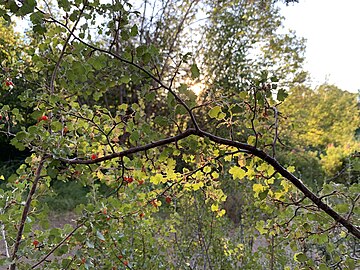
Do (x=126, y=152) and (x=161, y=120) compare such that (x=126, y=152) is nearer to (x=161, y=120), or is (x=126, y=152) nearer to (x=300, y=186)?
(x=161, y=120)

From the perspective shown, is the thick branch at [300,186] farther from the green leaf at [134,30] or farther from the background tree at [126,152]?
the green leaf at [134,30]

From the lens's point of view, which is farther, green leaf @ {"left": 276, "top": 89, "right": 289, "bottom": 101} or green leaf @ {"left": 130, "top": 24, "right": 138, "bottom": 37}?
green leaf @ {"left": 130, "top": 24, "right": 138, "bottom": 37}

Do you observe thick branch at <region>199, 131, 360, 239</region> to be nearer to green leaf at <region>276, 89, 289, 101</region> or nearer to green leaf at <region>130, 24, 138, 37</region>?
green leaf at <region>276, 89, 289, 101</region>

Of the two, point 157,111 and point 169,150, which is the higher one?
point 157,111

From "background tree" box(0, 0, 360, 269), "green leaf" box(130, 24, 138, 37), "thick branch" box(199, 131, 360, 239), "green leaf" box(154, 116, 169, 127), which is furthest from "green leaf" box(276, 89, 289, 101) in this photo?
"green leaf" box(130, 24, 138, 37)

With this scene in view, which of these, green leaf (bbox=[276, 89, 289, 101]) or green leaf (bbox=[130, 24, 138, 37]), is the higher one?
green leaf (bbox=[130, 24, 138, 37])

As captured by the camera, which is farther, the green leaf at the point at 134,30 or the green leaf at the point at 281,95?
the green leaf at the point at 134,30

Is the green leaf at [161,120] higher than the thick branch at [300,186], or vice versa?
the green leaf at [161,120]

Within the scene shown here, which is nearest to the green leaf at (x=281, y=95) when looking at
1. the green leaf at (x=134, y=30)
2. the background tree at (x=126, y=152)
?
the background tree at (x=126, y=152)

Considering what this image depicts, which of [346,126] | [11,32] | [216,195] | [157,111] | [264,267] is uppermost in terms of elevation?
[346,126]

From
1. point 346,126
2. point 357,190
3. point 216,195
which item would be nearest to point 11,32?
point 216,195

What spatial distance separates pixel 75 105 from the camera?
1.36 m

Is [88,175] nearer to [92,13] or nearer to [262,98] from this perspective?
[92,13]

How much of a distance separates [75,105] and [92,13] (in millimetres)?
364
